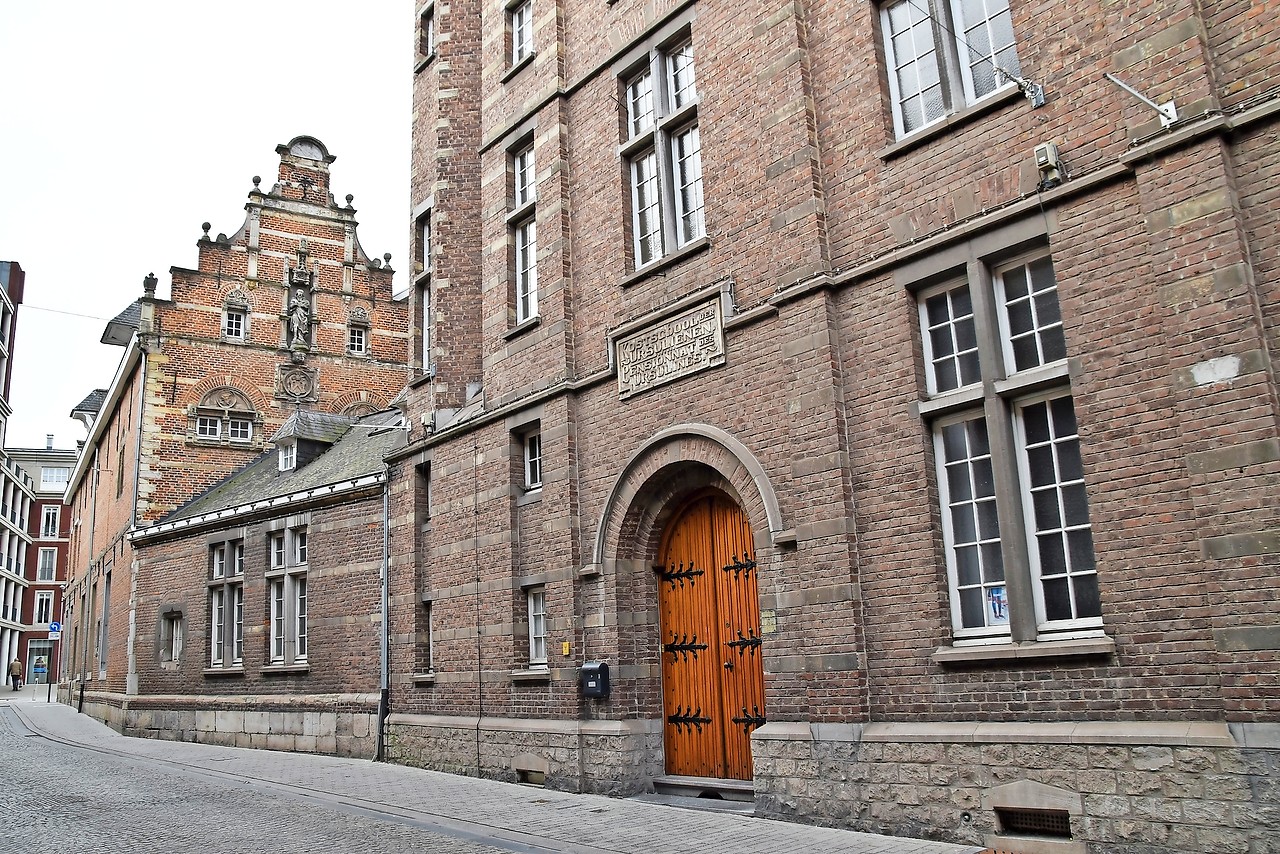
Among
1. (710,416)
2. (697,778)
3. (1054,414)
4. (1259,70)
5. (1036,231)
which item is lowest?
(697,778)

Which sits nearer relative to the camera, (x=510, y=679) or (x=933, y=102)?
(x=933, y=102)

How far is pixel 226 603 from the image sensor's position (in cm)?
1986

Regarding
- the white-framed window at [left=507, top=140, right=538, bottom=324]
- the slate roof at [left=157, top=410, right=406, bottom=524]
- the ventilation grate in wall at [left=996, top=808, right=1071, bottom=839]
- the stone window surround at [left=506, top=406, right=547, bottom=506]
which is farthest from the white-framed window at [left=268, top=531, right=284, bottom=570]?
the ventilation grate in wall at [left=996, top=808, right=1071, bottom=839]

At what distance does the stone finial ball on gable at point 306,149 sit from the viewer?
29.2m

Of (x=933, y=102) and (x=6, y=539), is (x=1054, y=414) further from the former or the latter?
(x=6, y=539)

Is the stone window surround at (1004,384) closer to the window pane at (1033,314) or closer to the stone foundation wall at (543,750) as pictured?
the window pane at (1033,314)

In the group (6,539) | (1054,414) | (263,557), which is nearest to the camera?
(1054,414)

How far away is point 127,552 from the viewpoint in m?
24.0

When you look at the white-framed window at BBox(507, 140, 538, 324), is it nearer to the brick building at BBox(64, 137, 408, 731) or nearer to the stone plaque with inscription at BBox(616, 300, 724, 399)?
the stone plaque with inscription at BBox(616, 300, 724, 399)

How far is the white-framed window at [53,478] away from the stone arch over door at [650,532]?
244ft

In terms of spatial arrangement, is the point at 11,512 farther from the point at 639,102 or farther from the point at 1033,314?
the point at 1033,314

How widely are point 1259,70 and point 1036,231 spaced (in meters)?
1.77

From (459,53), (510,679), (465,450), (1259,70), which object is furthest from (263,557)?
(1259,70)

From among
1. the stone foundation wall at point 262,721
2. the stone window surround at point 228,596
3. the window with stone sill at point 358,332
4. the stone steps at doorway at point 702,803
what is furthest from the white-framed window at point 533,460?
the window with stone sill at point 358,332
